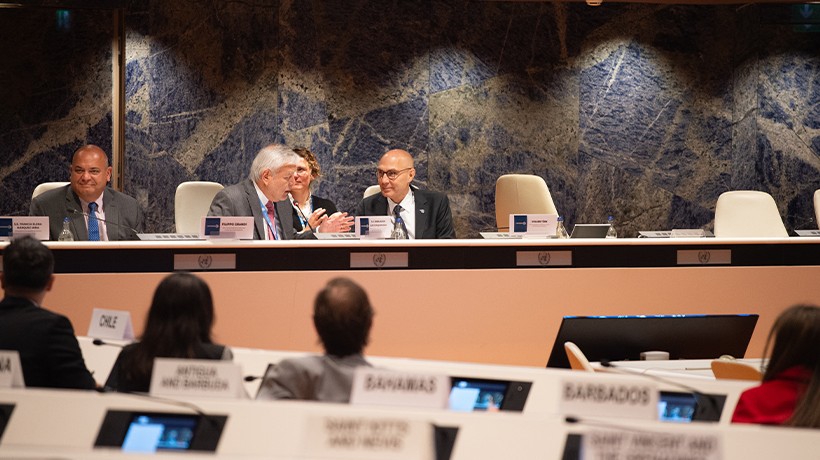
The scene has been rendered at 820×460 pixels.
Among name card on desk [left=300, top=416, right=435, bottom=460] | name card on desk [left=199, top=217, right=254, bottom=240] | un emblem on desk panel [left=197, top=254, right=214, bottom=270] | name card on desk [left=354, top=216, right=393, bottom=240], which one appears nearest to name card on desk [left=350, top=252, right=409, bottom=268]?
name card on desk [left=354, top=216, right=393, bottom=240]

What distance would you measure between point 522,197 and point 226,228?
238 cm

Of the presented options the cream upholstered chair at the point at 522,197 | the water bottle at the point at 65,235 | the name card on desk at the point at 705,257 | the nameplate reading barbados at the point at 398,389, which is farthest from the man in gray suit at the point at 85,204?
the nameplate reading barbados at the point at 398,389

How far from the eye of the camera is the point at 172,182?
7.50m

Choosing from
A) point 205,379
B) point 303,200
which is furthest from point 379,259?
point 205,379

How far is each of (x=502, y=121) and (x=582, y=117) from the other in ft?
2.24

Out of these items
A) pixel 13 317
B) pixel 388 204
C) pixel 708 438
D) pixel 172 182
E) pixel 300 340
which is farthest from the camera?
pixel 172 182

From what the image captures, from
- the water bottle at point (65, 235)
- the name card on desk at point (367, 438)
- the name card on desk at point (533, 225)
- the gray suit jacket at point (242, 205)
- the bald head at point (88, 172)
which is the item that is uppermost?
the bald head at point (88, 172)

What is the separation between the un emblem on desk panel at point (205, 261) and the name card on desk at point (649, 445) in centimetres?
326

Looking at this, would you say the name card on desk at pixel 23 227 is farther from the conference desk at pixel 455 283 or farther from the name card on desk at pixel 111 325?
the name card on desk at pixel 111 325

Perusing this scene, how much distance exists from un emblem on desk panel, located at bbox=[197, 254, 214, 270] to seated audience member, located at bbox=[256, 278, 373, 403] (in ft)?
7.03

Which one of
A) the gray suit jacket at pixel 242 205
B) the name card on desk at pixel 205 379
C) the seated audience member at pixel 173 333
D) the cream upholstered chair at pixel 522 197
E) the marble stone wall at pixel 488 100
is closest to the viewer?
the name card on desk at pixel 205 379

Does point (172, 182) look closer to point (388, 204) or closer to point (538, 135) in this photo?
point (388, 204)

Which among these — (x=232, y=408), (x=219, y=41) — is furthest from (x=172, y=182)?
(x=232, y=408)

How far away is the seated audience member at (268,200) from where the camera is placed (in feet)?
17.1
